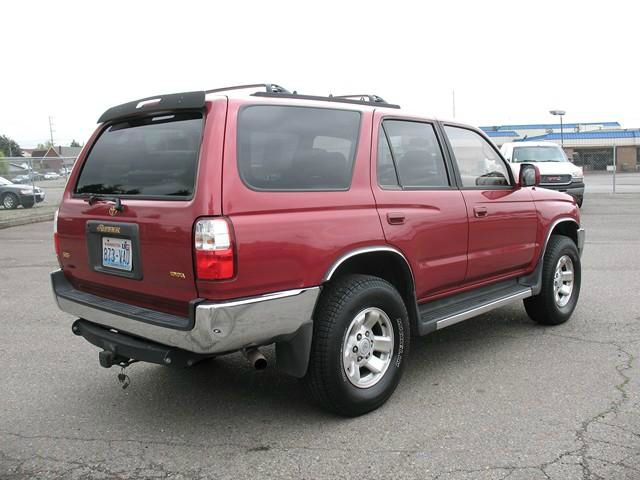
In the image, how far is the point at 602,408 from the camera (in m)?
3.68

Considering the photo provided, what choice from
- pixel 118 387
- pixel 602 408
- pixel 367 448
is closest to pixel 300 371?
pixel 367 448

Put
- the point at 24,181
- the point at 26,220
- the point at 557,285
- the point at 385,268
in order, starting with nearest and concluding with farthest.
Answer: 1. the point at 385,268
2. the point at 557,285
3. the point at 26,220
4. the point at 24,181

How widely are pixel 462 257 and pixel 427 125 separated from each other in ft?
3.32

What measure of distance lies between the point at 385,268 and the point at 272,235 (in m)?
1.12

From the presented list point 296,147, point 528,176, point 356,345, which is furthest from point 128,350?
point 528,176

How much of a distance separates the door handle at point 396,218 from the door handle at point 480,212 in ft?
2.88

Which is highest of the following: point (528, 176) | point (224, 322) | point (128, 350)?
point (528, 176)

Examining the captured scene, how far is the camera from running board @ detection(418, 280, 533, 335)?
415 centimetres

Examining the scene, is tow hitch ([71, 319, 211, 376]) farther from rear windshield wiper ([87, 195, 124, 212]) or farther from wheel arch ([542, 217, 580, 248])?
wheel arch ([542, 217, 580, 248])

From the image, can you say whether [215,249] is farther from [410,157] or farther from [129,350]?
[410,157]

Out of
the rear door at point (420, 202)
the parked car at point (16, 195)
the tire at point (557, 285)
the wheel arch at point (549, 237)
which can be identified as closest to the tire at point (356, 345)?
the rear door at point (420, 202)

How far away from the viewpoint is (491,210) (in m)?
4.70

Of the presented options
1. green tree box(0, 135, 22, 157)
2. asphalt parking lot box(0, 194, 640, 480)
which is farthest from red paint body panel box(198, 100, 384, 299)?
green tree box(0, 135, 22, 157)

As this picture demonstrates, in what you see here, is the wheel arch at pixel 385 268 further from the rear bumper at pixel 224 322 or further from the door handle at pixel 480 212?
the door handle at pixel 480 212
